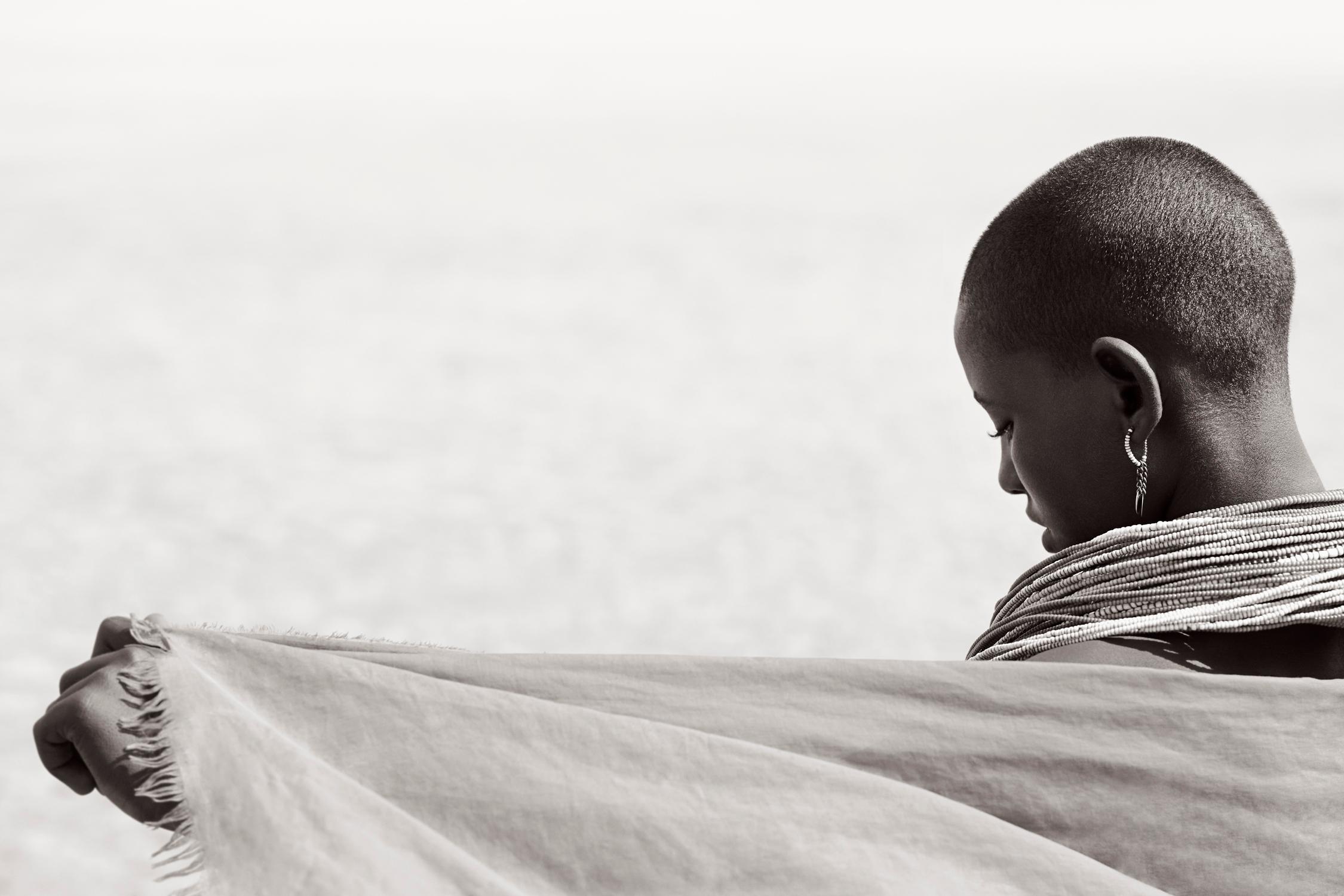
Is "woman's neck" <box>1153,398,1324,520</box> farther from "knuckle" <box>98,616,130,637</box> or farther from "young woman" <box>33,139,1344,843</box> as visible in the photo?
"knuckle" <box>98,616,130,637</box>

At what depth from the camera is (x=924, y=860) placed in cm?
146

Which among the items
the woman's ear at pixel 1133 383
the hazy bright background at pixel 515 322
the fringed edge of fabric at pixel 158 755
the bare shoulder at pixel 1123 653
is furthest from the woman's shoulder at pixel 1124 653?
the hazy bright background at pixel 515 322

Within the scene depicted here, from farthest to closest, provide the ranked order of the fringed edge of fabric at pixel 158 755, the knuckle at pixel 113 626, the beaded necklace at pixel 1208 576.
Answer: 1. the beaded necklace at pixel 1208 576
2. the knuckle at pixel 113 626
3. the fringed edge of fabric at pixel 158 755

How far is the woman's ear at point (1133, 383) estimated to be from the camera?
1795 millimetres

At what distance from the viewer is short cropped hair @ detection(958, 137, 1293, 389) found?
1.82 meters

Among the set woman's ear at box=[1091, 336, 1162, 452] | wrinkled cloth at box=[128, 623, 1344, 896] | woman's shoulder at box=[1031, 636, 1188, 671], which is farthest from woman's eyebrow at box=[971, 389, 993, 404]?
wrinkled cloth at box=[128, 623, 1344, 896]

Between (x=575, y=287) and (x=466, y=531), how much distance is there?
515cm

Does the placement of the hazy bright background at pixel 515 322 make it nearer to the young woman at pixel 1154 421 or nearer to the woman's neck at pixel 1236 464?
the young woman at pixel 1154 421

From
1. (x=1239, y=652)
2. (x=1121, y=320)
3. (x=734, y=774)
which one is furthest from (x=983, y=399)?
(x=734, y=774)

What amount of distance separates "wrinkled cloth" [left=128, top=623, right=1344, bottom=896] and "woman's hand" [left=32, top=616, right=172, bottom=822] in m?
0.04

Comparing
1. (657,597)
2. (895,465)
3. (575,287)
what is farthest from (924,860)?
(575,287)

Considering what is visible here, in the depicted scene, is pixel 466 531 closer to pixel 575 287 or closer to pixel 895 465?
pixel 895 465

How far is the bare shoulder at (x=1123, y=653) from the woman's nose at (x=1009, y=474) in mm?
309

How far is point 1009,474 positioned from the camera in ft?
6.63
